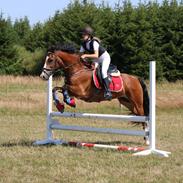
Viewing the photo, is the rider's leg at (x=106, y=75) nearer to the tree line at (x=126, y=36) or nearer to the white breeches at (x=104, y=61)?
the white breeches at (x=104, y=61)

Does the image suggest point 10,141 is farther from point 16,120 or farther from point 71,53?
point 16,120

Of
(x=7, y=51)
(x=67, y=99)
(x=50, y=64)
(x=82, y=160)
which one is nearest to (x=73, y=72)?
(x=50, y=64)

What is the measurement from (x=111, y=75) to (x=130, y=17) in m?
27.5

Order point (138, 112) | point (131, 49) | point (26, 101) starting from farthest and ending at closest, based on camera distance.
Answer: point (131, 49)
point (26, 101)
point (138, 112)

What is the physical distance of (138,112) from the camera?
32.4 ft

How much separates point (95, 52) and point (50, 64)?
0.87 meters

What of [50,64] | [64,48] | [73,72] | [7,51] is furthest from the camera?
[7,51]

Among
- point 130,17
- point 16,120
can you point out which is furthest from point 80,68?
point 130,17

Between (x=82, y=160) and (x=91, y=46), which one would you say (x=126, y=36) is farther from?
(x=82, y=160)

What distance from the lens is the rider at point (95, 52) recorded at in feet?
28.5

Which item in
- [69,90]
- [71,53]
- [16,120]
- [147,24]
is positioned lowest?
[16,120]

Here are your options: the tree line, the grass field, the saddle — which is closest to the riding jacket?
the saddle

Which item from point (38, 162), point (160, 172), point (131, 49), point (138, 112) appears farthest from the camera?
point (131, 49)

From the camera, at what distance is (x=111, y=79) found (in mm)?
9078
